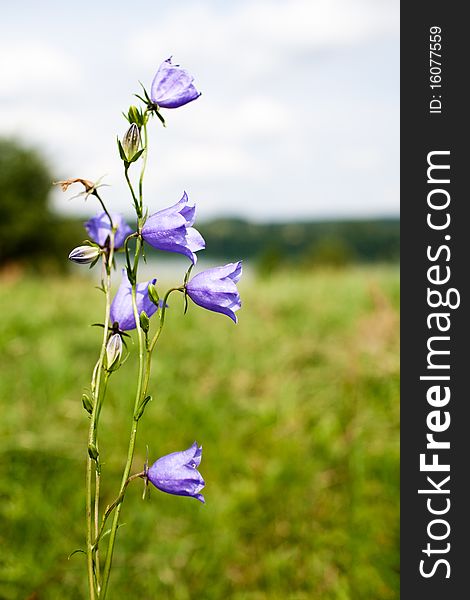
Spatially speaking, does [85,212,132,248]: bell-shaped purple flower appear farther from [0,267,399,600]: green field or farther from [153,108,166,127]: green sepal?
[0,267,399,600]: green field

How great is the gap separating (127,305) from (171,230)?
0.49 feet

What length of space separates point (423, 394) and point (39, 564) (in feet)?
4.95

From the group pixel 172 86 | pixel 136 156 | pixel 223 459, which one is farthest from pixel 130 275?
pixel 223 459

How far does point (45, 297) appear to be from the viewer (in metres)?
5.40

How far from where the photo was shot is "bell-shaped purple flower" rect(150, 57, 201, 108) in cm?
95

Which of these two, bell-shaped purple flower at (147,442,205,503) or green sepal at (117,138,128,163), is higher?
green sepal at (117,138,128,163)

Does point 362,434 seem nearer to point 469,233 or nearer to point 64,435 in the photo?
point 469,233

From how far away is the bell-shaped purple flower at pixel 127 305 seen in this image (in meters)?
1.01

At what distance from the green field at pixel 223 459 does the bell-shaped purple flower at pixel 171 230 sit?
1.25 meters

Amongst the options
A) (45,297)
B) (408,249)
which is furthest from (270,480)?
(45,297)

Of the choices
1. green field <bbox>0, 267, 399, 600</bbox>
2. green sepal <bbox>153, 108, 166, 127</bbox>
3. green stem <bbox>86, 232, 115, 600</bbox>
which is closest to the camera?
green stem <bbox>86, 232, 115, 600</bbox>

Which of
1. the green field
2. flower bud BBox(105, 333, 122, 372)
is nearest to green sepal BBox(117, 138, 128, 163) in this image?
flower bud BBox(105, 333, 122, 372)

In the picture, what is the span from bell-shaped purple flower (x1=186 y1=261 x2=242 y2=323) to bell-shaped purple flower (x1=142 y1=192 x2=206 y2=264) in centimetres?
4

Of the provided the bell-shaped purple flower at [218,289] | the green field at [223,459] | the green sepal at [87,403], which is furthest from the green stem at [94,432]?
the green field at [223,459]
